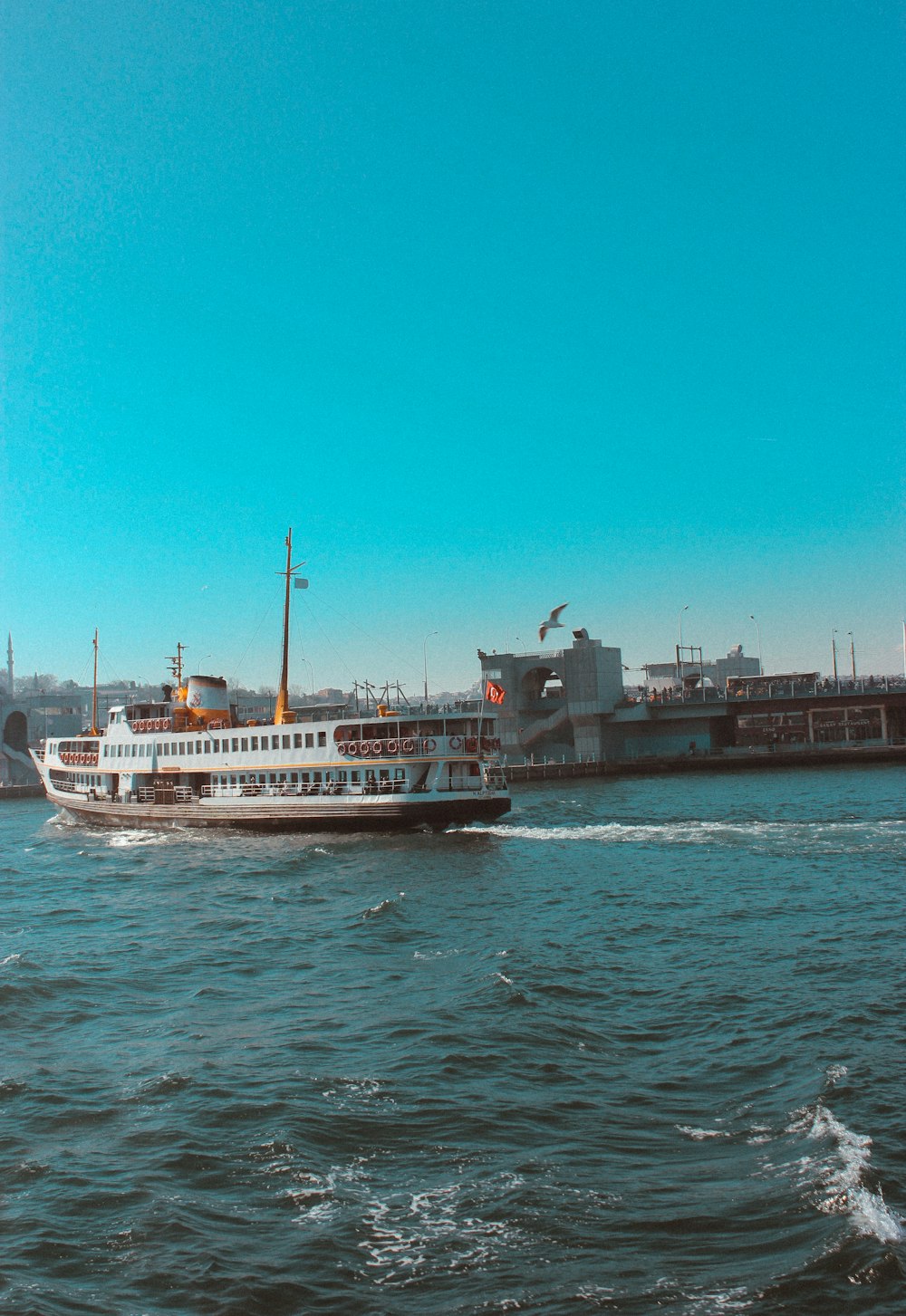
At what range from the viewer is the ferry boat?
45.3m

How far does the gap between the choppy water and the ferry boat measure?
15.2 m

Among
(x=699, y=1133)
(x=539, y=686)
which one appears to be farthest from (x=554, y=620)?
(x=699, y=1133)

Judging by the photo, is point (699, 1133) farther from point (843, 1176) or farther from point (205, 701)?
point (205, 701)

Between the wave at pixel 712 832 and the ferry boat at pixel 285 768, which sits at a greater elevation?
the ferry boat at pixel 285 768

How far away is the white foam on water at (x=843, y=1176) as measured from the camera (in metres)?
10.1

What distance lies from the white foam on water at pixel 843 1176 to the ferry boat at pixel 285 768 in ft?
106

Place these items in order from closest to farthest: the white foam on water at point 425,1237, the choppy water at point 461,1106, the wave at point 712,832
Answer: the choppy water at point 461,1106, the white foam on water at point 425,1237, the wave at point 712,832

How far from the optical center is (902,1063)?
14.5 meters

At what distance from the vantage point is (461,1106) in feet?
44.8

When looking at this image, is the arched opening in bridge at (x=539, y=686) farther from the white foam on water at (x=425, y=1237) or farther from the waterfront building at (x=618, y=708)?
the white foam on water at (x=425, y=1237)

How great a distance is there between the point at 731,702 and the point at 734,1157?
302 feet

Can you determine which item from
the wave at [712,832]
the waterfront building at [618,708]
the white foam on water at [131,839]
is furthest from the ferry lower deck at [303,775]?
the waterfront building at [618,708]

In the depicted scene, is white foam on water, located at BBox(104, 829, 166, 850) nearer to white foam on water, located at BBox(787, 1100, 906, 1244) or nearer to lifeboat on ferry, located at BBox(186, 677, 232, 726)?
lifeboat on ferry, located at BBox(186, 677, 232, 726)

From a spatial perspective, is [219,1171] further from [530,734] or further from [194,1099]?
[530,734]
